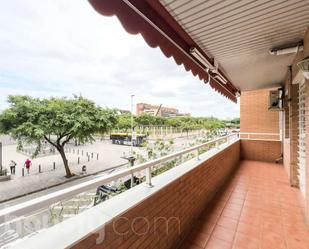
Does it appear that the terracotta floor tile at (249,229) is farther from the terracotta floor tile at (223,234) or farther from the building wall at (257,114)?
the building wall at (257,114)

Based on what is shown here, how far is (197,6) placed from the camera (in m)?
1.48

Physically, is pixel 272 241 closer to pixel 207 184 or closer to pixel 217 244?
pixel 217 244

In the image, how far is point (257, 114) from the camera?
6477 mm

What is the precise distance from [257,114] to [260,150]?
1.51 metres

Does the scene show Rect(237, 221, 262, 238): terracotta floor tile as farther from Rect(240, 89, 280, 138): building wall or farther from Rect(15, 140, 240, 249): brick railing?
Rect(240, 89, 280, 138): building wall

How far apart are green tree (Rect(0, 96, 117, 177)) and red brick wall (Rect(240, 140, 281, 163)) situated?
7.22 meters

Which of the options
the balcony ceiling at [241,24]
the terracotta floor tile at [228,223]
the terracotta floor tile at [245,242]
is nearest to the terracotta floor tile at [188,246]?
the terracotta floor tile at [245,242]

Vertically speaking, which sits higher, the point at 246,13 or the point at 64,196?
the point at 246,13

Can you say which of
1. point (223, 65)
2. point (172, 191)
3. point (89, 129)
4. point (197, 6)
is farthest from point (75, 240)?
point (89, 129)

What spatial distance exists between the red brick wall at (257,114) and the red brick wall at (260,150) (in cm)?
69

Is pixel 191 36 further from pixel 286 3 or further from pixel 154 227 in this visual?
pixel 154 227

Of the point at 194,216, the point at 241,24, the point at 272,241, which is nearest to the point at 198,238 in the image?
the point at 194,216

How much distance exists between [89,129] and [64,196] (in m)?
8.72

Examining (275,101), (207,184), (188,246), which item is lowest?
(188,246)
